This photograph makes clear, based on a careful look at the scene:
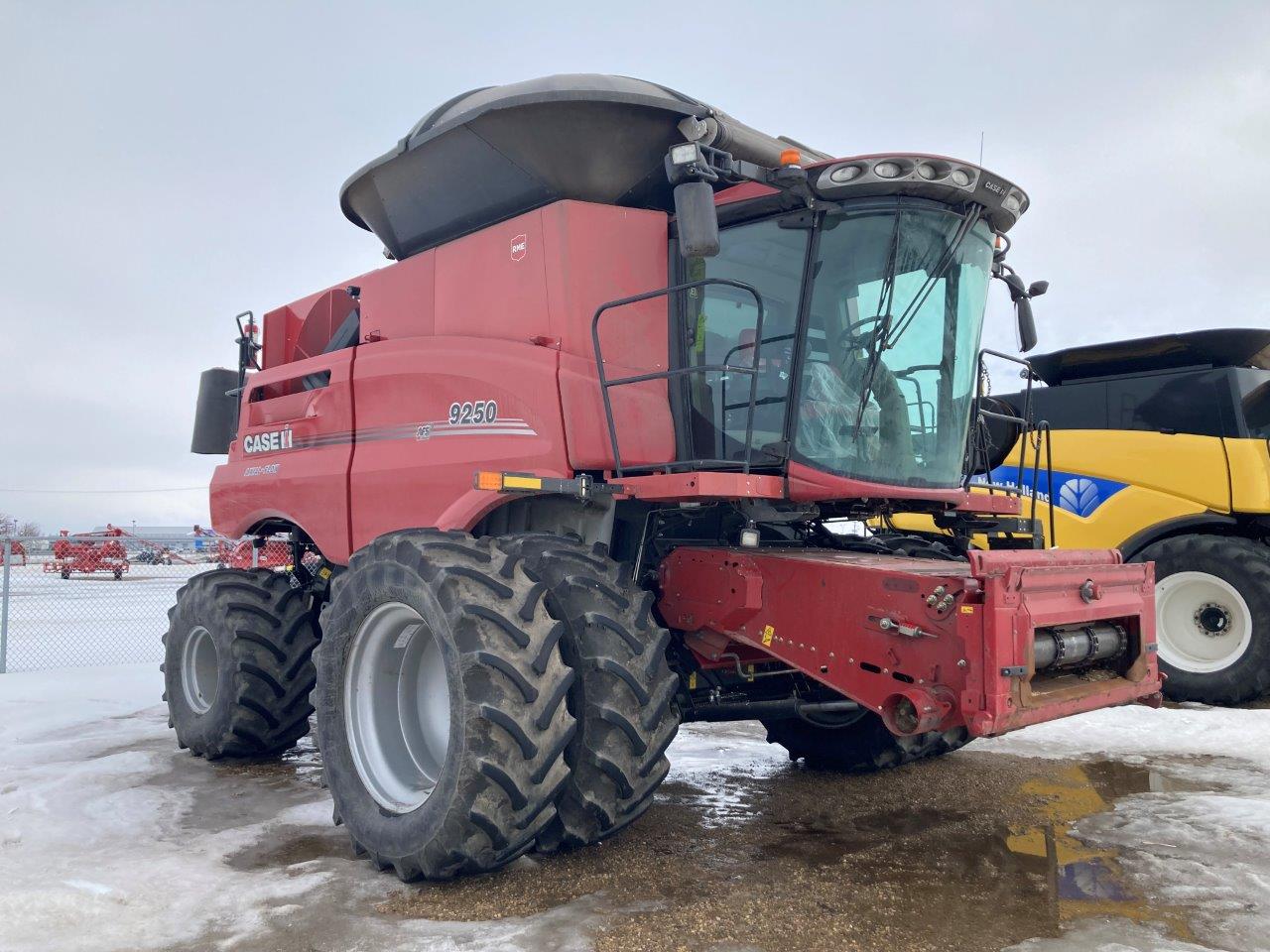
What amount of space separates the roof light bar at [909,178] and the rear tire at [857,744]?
2671 mm

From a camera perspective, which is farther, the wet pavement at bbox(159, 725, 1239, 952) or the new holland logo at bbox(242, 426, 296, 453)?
the new holland logo at bbox(242, 426, 296, 453)

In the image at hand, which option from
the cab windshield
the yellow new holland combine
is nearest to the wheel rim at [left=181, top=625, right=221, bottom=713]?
the cab windshield

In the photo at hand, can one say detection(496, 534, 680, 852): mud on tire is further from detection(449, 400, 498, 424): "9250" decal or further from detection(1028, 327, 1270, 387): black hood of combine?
detection(1028, 327, 1270, 387): black hood of combine

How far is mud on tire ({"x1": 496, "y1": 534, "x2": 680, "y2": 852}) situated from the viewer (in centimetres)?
363

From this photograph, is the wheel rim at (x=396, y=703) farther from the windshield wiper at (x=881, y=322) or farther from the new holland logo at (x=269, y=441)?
the new holland logo at (x=269, y=441)

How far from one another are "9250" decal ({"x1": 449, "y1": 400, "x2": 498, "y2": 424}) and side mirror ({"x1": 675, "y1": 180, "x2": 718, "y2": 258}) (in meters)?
1.31

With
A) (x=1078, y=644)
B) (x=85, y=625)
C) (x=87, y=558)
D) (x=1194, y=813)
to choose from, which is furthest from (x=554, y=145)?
(x=87, y=558)

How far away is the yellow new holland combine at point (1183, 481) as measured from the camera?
787cm

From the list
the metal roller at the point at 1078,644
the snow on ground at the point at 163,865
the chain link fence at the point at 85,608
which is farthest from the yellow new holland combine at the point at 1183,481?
the chain link fence at the point at 85,608

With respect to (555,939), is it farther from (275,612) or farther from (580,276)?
(275,612)

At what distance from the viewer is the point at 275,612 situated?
6.16 meters

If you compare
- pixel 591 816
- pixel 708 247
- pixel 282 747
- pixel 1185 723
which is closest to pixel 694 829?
pixel 591 816

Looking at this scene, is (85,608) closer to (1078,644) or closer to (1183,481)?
(1183,481)

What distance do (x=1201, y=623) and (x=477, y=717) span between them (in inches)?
273
